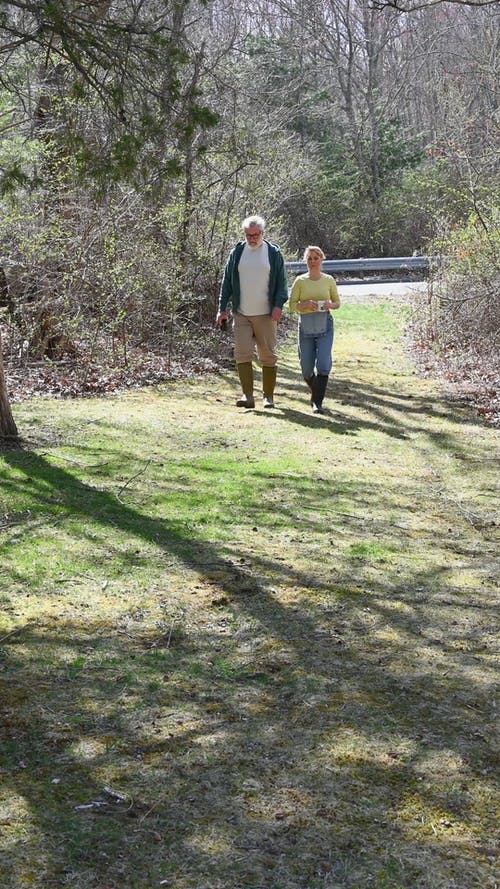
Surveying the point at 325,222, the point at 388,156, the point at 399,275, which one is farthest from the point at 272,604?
the point at 388,156

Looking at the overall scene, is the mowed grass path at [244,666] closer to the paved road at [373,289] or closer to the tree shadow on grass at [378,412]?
the tree shadow on grass at [378,412]

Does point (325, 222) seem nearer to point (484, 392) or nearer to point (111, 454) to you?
point (484, 392)

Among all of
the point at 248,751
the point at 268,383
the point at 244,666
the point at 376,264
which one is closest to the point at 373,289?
the point at 376,264

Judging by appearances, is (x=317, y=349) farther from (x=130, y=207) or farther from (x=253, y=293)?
(x=130, y=207)

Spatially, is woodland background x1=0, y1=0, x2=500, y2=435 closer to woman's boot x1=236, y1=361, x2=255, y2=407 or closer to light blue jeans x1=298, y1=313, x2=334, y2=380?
woman's boot x1=236, y1=361, x2=255, y2=407

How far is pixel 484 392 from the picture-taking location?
12.5 meters

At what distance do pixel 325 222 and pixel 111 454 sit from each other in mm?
25343

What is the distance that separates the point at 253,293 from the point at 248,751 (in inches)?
293

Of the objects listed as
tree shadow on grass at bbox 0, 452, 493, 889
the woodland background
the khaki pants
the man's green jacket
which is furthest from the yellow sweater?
tree shadow on grass at bbox 0, 452, 493, 889

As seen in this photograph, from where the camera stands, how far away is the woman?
1089 centimetres

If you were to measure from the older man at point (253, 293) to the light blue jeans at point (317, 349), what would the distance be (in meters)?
0.35

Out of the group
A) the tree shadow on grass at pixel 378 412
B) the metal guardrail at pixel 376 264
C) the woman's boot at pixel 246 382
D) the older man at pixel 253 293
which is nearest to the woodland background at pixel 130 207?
the tree shadow on grass at pixel 378 412

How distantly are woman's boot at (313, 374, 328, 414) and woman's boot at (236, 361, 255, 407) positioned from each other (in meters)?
0.68

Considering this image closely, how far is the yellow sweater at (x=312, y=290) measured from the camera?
1088cm
